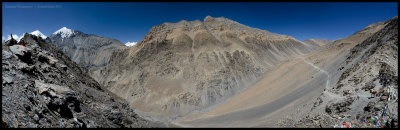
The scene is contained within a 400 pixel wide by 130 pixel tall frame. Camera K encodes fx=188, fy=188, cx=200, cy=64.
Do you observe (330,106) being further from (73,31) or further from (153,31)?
(73,31)

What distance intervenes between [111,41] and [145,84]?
144551 mm

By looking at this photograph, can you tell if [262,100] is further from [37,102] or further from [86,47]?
[86,47]

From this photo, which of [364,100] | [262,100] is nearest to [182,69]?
[262,100]

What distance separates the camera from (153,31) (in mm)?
57312

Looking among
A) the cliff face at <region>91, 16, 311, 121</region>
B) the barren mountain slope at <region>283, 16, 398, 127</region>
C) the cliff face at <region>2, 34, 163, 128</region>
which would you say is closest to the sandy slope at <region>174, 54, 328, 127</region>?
the cliff face at <region>91, 16, 311, 121</region>

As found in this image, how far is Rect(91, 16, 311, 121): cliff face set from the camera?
39000 mm

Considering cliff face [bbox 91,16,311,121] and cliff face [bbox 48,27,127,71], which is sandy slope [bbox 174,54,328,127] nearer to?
cliff face [bbox 91,16,311,121]

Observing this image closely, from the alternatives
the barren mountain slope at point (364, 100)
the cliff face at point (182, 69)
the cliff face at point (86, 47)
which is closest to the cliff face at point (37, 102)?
the barren mountain slope at point (364, 100)

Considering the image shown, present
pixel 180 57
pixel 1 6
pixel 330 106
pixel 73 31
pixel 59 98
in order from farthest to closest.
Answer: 1. pixel 73 31
2. pixel 180 57
3. pixel 330 106
4. pixel 59 98
5. pixel 1 6

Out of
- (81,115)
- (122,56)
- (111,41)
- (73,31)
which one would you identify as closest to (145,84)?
(122,56)

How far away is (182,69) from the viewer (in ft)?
149

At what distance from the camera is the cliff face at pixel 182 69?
39000 millimetres

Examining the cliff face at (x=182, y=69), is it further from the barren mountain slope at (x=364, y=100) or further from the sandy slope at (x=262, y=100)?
the barren mountain slope at (x=364, y=100)

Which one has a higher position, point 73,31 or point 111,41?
point 73,31
